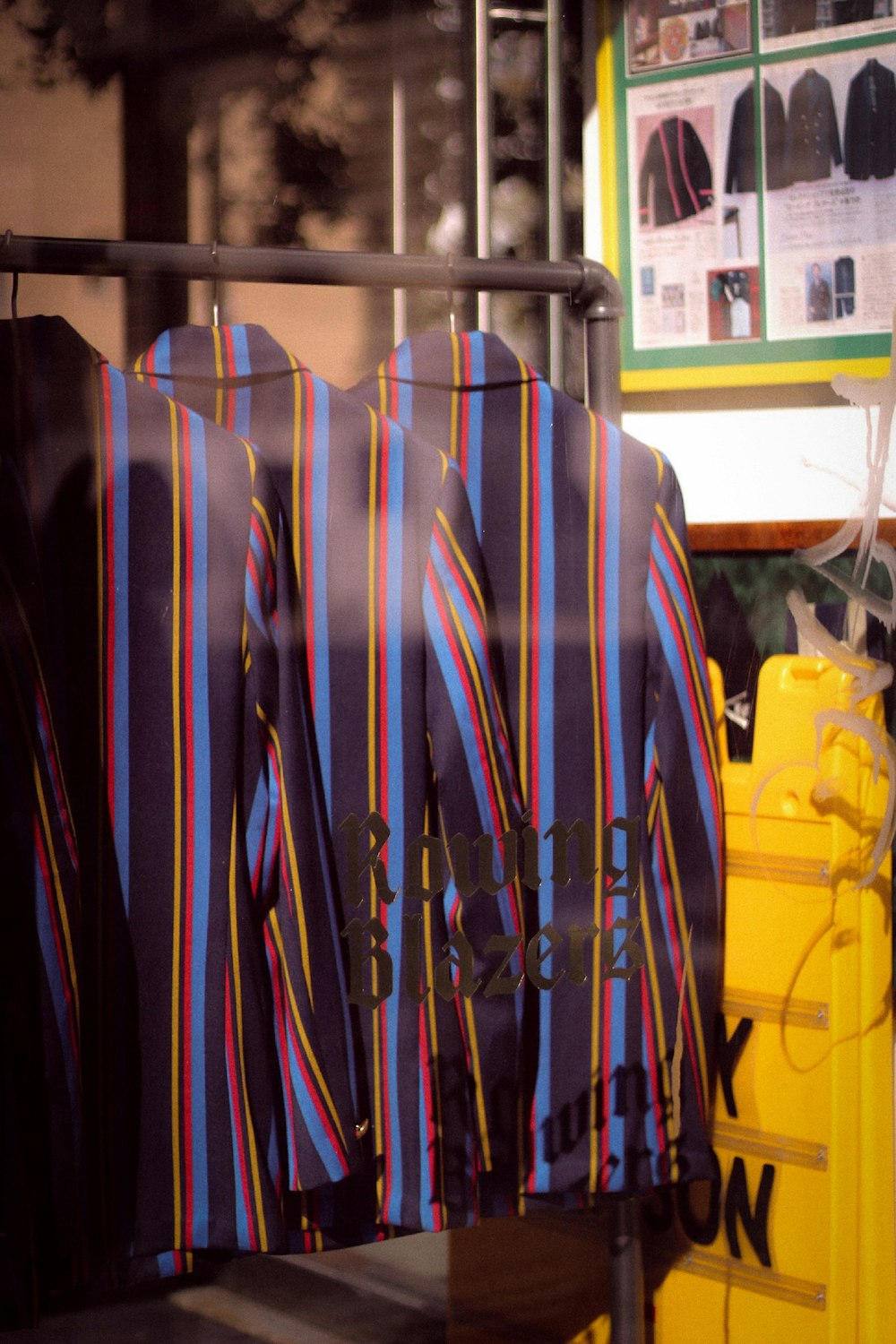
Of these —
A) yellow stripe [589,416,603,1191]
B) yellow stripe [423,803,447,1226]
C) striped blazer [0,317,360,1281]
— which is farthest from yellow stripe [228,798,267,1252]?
yellow stripe [589,416,603,1191]

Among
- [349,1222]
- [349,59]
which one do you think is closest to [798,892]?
[349,1222]

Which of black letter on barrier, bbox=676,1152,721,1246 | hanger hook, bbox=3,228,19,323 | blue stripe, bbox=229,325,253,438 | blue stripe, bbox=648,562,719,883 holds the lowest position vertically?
black letter on barrier, bbox=676,1152,721,1246

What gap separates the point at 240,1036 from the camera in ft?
2.10

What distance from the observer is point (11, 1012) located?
59cm

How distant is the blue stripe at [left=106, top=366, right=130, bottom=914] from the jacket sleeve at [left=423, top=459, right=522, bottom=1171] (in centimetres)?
17

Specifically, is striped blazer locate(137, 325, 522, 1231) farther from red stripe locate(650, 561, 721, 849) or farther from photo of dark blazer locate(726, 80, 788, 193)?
photo of dark blazer locate(726, 80, 788, 193)

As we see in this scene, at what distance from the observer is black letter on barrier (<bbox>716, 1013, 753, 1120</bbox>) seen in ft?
2.50

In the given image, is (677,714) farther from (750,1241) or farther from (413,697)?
(750,1241)

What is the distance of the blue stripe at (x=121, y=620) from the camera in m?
0.61

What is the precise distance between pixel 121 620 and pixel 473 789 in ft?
0.72

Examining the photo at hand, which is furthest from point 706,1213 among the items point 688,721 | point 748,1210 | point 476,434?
point 476,434

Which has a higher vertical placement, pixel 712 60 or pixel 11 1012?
pixel 712 60

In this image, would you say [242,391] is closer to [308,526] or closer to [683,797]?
[308,526]

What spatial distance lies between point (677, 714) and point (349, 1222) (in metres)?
0.37
